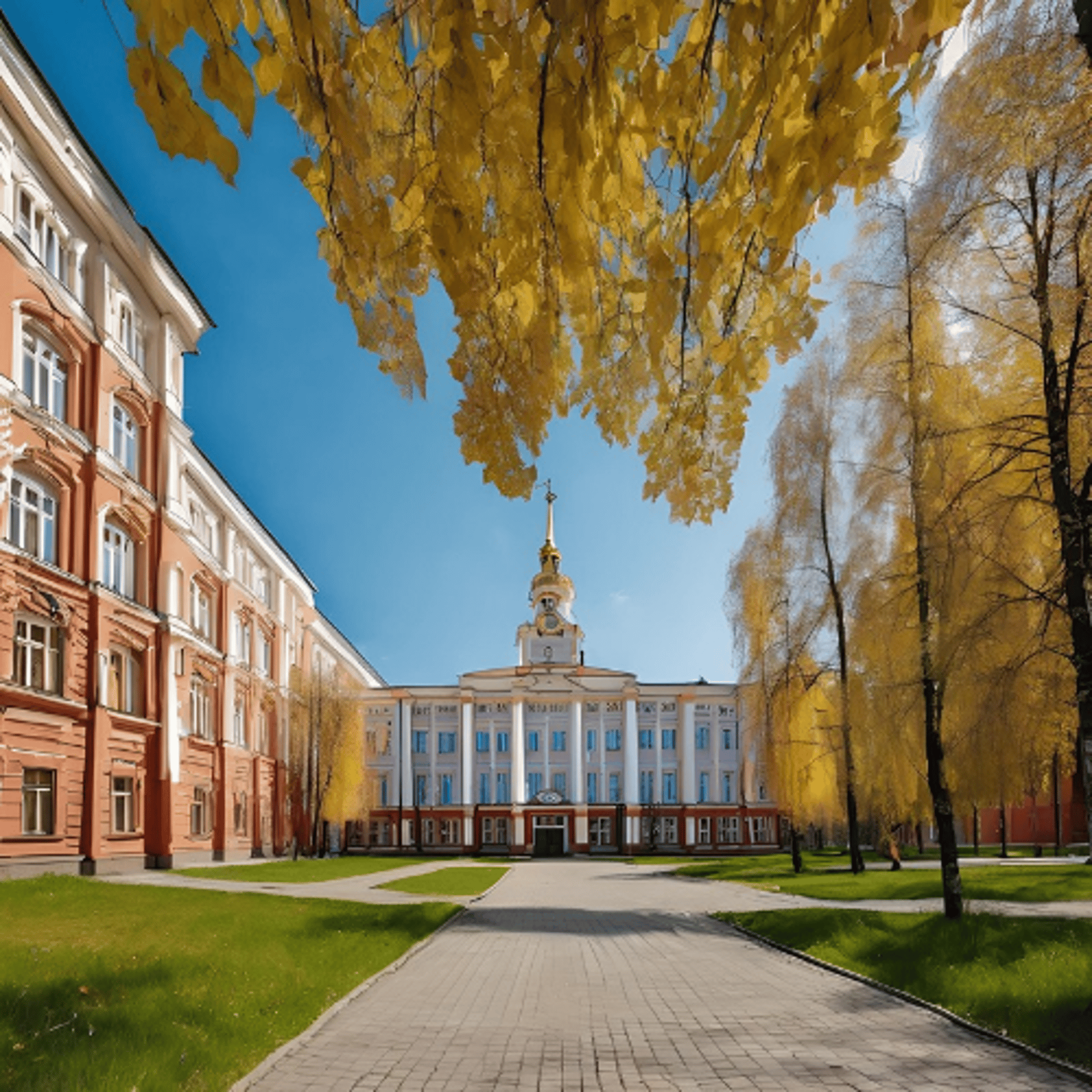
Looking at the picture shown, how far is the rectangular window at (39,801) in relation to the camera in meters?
21.9

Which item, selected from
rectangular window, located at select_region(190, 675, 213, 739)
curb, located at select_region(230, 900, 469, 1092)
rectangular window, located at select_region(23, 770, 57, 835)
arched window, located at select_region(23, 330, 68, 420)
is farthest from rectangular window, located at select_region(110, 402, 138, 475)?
curb, located at select_region(230, 900, 469, 1092)

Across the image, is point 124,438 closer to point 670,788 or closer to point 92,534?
point 92,534

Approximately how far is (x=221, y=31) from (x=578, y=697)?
230 ft

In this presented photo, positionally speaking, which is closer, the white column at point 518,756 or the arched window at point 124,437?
the arched window at point 124,437

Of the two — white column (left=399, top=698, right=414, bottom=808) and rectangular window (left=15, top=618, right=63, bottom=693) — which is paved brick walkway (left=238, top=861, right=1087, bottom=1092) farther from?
white column (left=399, top=698, right=414, bottom=808)

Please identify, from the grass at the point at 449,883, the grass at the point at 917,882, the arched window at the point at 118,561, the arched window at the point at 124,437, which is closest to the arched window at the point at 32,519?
the arched window at the point at 118,561

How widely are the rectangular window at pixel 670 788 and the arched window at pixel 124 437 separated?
49.8 meters

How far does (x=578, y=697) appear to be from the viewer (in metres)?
72.4

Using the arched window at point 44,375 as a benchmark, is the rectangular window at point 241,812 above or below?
below

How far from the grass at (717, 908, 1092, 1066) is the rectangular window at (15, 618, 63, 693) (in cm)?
1476

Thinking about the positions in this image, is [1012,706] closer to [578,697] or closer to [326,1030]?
[326,1030]

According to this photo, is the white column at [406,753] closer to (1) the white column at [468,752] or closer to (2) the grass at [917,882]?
(1) the white column at [468,752]

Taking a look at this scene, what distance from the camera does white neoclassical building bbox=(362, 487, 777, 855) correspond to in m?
70.1

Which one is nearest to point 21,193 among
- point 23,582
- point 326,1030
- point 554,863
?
point 23,582
